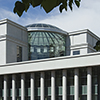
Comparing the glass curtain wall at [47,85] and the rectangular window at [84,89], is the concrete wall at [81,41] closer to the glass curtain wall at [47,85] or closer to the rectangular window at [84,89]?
the glass curtain wall at [47,85]

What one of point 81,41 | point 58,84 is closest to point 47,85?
point 58,84

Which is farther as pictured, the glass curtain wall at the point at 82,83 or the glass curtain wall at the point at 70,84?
the glass curtain wall at the point at 70,84

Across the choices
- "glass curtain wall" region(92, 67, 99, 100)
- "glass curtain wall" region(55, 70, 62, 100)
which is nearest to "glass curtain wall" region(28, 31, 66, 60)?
"glass curtain wall" region(55, 70, 62, 100)

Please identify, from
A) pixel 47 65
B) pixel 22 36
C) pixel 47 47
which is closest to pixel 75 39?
pixel 47 47

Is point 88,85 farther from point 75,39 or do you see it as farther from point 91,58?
Answer: point 75,39

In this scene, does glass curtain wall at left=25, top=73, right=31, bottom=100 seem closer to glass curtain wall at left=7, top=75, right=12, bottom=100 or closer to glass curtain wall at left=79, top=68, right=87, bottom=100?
glass curtain wall at left=7, top=75, right=12, bottom=100

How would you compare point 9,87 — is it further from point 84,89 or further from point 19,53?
point 84,89

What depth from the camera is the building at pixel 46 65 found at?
36.1 metres

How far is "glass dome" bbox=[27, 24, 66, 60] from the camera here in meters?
50.2

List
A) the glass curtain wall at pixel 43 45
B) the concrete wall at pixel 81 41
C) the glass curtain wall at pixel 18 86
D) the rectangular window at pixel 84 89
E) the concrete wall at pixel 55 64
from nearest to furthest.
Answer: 1. the concrete wall at pixel 55 64
2. the rectangular window at pixel 84 89
3. the glass curtain wall at pixel 18 86
4. the glass curtain wall at pixel 43 45
5. the concrete wall at pixel 81 41

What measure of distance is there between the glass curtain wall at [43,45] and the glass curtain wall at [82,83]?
46.8 ft

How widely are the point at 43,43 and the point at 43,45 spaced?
1.51ft

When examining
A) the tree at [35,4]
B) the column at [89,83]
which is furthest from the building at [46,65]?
the tree at [35,4]

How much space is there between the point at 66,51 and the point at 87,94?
72.9ft
